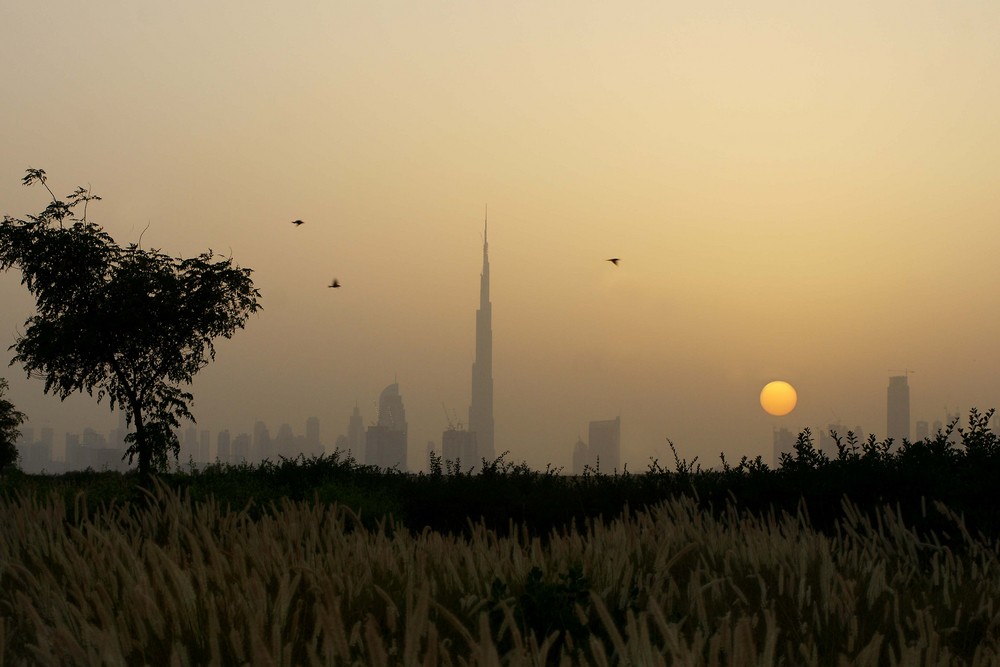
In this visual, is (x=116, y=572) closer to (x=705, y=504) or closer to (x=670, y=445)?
(x=705, y=504)

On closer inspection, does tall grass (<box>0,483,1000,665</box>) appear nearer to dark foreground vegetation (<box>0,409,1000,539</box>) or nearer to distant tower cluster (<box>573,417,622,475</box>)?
dark foreground vegetation (<box>0,409,1000,539</box>)

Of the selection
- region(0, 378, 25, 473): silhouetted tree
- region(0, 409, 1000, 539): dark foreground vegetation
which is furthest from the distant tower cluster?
region(0, 409, 1000, 539): dark foreground vegetation

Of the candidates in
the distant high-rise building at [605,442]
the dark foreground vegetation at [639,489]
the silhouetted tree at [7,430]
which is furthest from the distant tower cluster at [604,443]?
the dark foreground vegetation at [639,489]

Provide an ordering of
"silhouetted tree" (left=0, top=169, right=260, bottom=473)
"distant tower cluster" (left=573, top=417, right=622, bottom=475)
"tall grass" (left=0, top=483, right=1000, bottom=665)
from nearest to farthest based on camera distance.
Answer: "tall grass" (left=0, top=483, right=1000, bottom=665) < "silhouetted tree" (left=0, top=169, right=260, bottom=473) < "distant tower cluster" (left=573, top=417, right=622, bottom=475)

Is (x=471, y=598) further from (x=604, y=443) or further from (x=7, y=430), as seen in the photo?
(x=604, y=443)

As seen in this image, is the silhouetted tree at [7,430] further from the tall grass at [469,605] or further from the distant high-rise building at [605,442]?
the distant high-rise building at [605,442]

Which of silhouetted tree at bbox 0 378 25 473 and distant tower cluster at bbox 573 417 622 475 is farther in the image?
distant tower cluster at bbox 573 417 622 475

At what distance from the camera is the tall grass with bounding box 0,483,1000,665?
4.14 m

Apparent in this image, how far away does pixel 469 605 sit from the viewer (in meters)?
5.53

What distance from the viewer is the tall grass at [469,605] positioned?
4.14 meters

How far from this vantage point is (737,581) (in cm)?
683

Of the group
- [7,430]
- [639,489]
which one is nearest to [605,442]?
→ [7,430]

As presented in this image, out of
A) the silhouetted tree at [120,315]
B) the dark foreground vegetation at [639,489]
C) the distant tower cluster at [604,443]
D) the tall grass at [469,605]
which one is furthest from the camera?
the distant tower cluster at [604,443]

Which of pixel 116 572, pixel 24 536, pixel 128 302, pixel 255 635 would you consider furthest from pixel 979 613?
pixel 128 302
